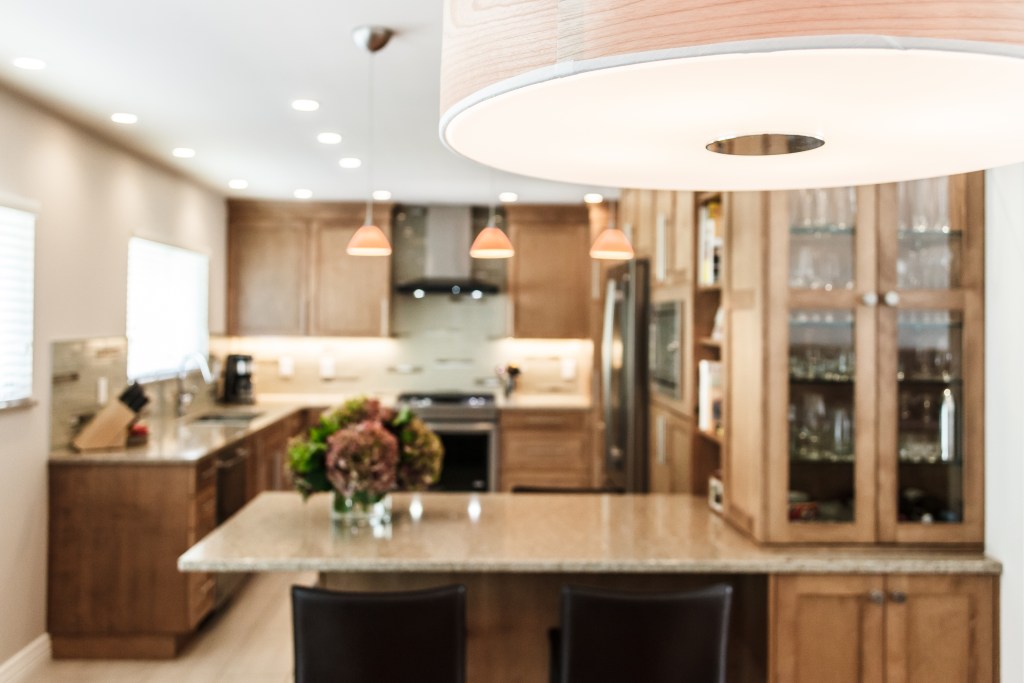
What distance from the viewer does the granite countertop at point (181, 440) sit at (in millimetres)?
4090

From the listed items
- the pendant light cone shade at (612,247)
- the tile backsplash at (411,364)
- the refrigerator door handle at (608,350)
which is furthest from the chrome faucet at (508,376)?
the pendant light cone shade at (612,247)

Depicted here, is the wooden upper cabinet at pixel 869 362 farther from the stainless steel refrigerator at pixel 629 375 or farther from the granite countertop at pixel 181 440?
the granite countertop at pixel 181 440

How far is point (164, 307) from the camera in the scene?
555 cm

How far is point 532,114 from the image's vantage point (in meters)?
0.61

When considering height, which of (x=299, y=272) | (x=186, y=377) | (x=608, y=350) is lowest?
(x=186, y=377)

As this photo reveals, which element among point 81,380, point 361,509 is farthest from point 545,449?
point 361,509

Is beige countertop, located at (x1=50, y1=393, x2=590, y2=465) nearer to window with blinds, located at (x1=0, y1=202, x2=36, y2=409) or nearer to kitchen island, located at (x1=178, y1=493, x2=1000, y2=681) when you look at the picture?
window with blinds, located at (x1=0, y1=202, x2=36, y2=409)

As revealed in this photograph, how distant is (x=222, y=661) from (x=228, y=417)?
88.7 inches

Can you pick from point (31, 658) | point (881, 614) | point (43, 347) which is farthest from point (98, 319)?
point (881, 614)

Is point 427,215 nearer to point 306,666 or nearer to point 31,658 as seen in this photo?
point 31,658

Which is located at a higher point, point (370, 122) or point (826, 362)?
point (370, 122)

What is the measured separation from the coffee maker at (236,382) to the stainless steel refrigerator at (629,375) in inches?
125

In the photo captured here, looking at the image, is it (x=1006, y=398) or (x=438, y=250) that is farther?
(x=438, y=250)

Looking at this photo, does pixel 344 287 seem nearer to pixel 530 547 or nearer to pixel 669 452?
pixel 669 452
